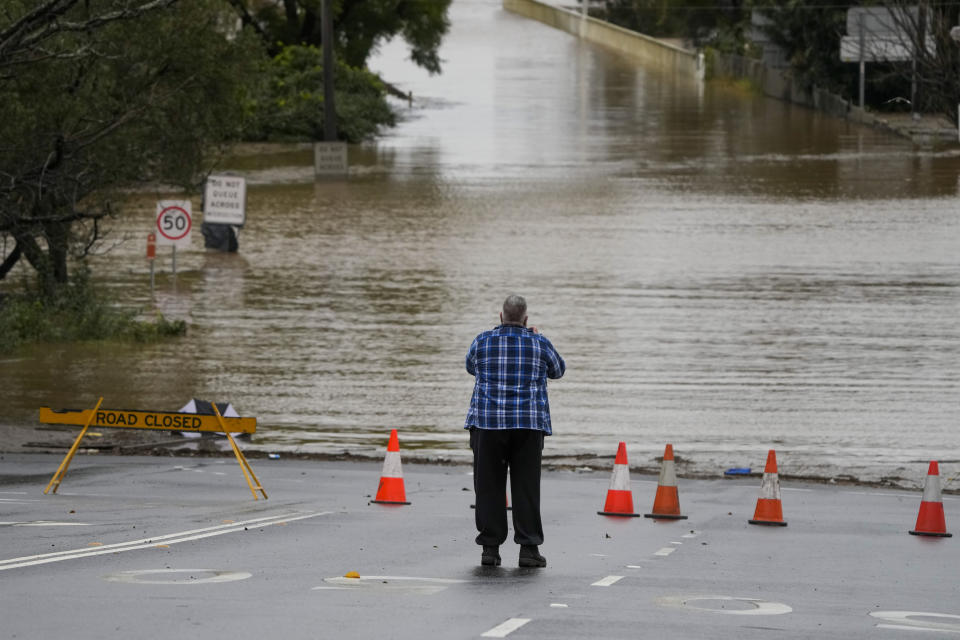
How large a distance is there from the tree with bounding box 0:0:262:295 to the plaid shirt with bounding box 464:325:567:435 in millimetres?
11659

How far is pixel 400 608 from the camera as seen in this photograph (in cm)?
857

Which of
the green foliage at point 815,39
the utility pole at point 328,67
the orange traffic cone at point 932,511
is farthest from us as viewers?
the green foliage at point 815,39

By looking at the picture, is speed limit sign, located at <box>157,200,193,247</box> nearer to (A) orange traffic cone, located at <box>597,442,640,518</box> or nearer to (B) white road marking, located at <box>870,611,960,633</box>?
(A) orange traffic cone, located at <box>597,442,640,518</box>

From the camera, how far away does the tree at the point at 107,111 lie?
A: 73.6 feet

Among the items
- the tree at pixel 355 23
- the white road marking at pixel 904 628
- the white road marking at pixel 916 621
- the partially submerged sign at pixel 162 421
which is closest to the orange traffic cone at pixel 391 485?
the partially submerged sign at pixel 162 421

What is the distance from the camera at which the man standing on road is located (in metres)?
10.1

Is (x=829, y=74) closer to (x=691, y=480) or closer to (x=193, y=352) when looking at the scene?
(x=193, y=352)

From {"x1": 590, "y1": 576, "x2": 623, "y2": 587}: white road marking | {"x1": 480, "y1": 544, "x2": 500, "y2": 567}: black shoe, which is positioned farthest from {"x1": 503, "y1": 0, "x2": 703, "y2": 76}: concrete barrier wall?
{"x1": 590, "y1": 576, "x2": 623, "y2": 587}: white road marking

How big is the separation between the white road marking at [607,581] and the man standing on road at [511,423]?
1.70ft

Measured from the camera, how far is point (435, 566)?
33.7 feet

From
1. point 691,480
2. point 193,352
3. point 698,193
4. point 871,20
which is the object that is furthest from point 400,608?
point 871,20

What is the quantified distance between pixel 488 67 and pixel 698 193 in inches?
1893

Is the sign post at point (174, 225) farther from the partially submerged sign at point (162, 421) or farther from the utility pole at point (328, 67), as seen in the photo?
the partially submerged sign at point (162, 421)

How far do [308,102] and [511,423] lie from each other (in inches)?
2035
